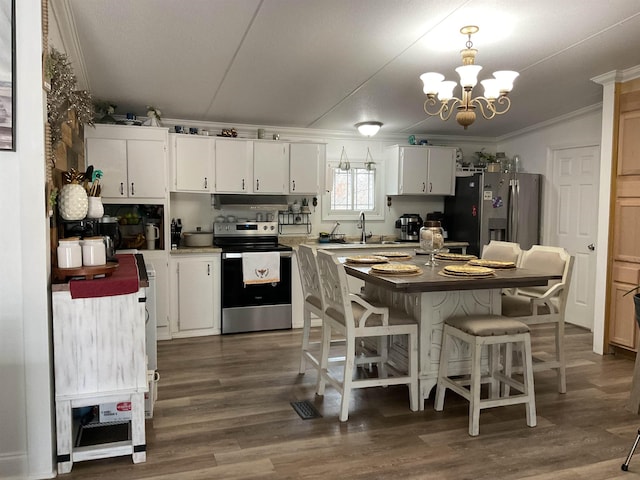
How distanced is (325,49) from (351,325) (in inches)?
70.1

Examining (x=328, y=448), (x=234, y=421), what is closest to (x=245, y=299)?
(x=234, y=421)

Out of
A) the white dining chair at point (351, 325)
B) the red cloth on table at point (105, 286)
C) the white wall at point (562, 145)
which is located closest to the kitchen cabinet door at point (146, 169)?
the white dining chair at point (351, 325)

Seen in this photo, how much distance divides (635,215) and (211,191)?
3.81 meters

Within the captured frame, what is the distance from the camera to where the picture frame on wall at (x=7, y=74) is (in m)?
2.10

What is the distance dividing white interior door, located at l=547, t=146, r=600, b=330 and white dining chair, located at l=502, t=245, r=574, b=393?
195 centimetres

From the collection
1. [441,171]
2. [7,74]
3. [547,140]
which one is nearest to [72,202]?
[7,74]

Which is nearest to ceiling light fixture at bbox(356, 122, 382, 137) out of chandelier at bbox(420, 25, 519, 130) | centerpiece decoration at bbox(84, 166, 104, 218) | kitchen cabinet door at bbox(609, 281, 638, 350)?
chandelier at bbox(420, 25, 519, 130)

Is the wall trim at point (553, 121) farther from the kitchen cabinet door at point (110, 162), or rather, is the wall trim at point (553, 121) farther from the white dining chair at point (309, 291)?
the kitchen cabinet door at point (110, 162)

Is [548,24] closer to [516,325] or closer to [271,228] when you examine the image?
[516,325]

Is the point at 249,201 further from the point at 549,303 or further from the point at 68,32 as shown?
the point at 549,303

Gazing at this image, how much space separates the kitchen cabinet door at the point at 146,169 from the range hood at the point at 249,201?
674mm

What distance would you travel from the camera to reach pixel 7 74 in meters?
2.12

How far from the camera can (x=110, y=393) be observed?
7.84ft

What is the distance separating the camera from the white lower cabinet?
4.79 metres
